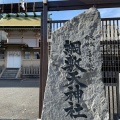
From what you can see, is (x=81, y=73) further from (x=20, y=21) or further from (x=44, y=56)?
(x=20, y=21)

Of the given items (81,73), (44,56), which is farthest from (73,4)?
(81,73)

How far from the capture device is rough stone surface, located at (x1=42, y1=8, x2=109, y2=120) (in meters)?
5.90

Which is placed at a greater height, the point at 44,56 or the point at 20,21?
the point at 20,21

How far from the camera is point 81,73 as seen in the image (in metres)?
6.06

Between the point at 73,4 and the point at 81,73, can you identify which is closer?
the point at 81,73

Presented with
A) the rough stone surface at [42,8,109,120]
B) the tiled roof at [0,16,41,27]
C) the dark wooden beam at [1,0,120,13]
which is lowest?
the rough stone surface at [42,8,109,120]

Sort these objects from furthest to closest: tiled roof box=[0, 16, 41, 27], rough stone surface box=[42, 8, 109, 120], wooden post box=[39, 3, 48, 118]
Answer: tiled roof box=[0, 16, 41, 27] < wooden post box=[39, 3, 48, 118] < rough stone surface box=[42, 8, 109, 120]

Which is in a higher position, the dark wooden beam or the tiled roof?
the tiled roof

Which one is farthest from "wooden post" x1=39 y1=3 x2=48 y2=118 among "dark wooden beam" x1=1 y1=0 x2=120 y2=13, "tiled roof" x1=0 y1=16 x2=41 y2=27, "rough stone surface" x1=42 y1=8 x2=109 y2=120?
"tiled roof" x1=0 y1=16 x2=41 y2=27

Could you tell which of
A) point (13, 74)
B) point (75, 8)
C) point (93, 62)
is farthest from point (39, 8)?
point (13, 74)

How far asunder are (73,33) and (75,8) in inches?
69.6

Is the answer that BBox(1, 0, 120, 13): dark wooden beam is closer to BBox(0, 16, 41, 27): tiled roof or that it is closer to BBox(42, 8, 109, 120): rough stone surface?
BBox(42, 8, 109, 120): rough stone surface

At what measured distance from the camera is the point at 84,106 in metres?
5.97

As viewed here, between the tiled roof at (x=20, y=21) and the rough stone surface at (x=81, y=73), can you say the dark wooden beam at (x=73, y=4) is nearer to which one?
the rough stone surface at (x=81, y=73)
